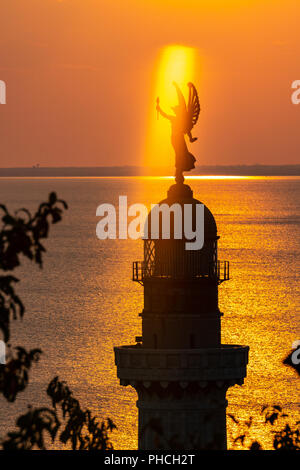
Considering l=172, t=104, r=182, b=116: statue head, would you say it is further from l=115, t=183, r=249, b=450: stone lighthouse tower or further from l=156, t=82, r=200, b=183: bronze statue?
l=115, t=183, r=249, b=450: stone lighthouse tower

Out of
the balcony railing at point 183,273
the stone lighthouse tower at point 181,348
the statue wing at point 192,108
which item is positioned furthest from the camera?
the statue wing at point 192,108

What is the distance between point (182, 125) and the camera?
151 ft

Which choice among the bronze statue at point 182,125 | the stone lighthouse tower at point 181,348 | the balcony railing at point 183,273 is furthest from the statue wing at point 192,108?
the balcony railing at point 183,273

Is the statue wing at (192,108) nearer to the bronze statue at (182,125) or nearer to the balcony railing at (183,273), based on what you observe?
the bronze statue at (182,125)

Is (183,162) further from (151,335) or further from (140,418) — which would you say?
(140,418)

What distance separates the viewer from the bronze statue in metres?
45.8

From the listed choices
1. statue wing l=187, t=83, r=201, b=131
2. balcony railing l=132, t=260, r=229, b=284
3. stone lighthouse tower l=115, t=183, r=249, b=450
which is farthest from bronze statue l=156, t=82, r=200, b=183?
balcony railing l=132, t=260, r=229, b=284

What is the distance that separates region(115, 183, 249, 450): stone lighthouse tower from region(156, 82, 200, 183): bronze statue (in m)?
1.91

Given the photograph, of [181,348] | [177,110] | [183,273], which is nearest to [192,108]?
[177,110]

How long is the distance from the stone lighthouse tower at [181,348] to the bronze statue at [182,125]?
191cm

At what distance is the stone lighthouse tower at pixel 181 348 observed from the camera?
4353 cm

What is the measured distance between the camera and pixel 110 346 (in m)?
142

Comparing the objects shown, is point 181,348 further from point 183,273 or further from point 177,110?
point 177,110

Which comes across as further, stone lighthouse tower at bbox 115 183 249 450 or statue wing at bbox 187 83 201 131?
statue wing at bbox 187 83 201 131
